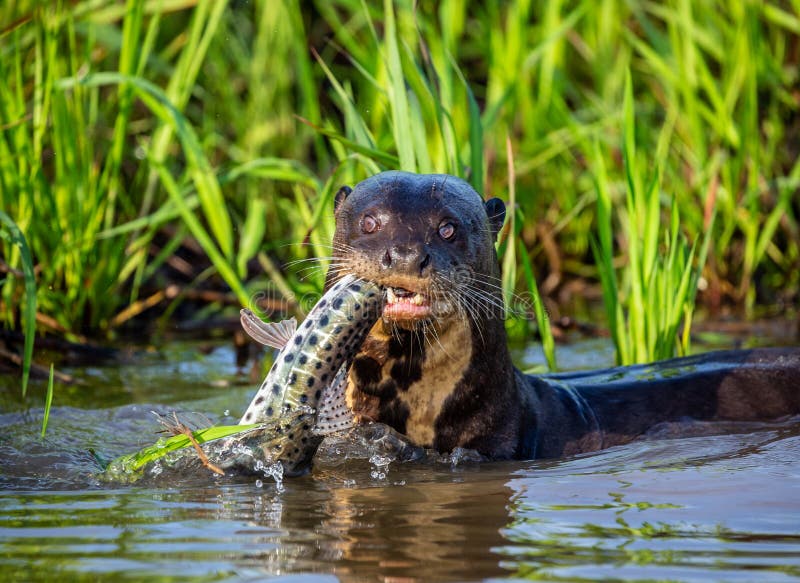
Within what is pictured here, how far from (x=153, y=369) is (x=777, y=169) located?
11.0ft

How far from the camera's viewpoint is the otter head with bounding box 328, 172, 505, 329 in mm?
3162

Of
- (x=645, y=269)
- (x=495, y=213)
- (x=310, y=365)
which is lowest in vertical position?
(x=310, y=365)

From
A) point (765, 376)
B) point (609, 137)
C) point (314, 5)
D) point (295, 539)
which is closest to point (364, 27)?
point (314, 5)

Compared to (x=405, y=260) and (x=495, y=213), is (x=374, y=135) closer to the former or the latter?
(x=495, y=213)

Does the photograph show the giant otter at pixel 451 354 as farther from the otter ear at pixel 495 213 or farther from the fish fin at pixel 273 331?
the fish fin at pixel 273 331

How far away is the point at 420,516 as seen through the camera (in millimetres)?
2809

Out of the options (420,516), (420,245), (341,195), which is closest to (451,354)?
(420,245)

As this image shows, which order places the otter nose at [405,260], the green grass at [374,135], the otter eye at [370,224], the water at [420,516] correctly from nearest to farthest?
the water at [420,516]
the otter nose at [405,260]
the otter eye at [370,224]
the green grass at [374,135]

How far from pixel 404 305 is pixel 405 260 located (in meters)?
0.15

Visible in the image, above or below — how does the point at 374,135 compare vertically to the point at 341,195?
above

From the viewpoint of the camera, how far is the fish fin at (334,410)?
10.1 ft

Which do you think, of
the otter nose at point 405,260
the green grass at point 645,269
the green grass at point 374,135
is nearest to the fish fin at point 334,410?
the otter nose at point 405,260

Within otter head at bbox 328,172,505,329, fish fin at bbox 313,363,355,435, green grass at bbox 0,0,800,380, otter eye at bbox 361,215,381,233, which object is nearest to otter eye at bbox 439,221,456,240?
otter head at bbox 328,172,505,329

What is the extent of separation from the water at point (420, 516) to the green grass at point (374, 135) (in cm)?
86
